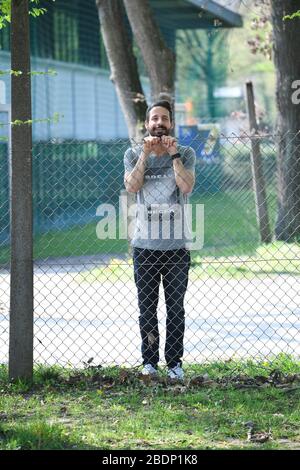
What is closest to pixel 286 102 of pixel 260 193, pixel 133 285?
pixel 260 193

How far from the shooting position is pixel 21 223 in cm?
799

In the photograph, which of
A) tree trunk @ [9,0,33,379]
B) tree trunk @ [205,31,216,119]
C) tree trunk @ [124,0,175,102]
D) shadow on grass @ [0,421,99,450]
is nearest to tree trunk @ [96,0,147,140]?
tree trunk @ [124,0,175,102]

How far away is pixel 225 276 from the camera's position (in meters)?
14.1

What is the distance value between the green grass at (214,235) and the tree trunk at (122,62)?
63.8 inches

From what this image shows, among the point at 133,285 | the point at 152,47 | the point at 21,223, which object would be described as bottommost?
the point at 133,285

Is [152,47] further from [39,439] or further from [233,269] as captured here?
[39,439]

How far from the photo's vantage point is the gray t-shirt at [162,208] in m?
8.01

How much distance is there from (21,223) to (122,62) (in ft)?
28.6

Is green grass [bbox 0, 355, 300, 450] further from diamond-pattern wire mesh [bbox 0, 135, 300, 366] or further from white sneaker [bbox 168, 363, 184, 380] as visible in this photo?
diamond-pattern wire mesh [bbox 0, 135, 300, 366]

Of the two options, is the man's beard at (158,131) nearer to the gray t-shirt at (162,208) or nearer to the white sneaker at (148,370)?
the gray t-shirt at (162,208)

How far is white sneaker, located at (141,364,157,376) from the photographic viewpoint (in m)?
8.17

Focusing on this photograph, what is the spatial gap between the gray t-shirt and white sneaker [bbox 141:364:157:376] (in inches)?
33.9

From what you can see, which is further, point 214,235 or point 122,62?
point 214,235

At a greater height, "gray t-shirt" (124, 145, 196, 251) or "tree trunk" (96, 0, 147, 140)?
"tree trunk" (96, 0, 147, 140)
